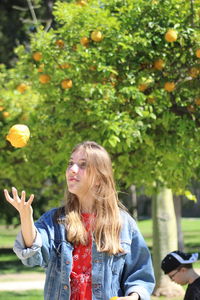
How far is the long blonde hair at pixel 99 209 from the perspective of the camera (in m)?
2.83

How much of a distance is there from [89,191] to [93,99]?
3.21 m

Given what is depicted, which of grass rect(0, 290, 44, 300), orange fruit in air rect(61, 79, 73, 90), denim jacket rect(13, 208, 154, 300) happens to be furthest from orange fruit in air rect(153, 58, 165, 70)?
grass rect(0, 290, 44, 300)

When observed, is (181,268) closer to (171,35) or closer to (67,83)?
(171,35)

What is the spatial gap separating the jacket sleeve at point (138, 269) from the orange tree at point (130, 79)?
2.55 meters

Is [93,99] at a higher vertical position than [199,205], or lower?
higher

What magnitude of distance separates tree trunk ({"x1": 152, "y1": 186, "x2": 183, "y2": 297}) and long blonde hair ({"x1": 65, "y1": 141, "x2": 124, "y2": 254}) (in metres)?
6.97

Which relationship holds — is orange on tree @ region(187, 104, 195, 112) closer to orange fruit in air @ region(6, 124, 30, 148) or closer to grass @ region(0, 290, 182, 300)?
orange fruit in air @ region(6, 124, 30, 148)

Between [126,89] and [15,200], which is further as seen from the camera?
[126,89]

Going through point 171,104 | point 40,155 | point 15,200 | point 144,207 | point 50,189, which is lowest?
point 144,207

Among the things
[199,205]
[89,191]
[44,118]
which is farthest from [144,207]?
[89,191]

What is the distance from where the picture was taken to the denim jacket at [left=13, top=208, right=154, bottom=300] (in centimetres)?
277

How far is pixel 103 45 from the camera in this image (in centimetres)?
593

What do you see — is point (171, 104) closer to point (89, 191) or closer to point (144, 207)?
point (89, 191)

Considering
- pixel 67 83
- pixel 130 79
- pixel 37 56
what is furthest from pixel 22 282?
pixel 130 79
